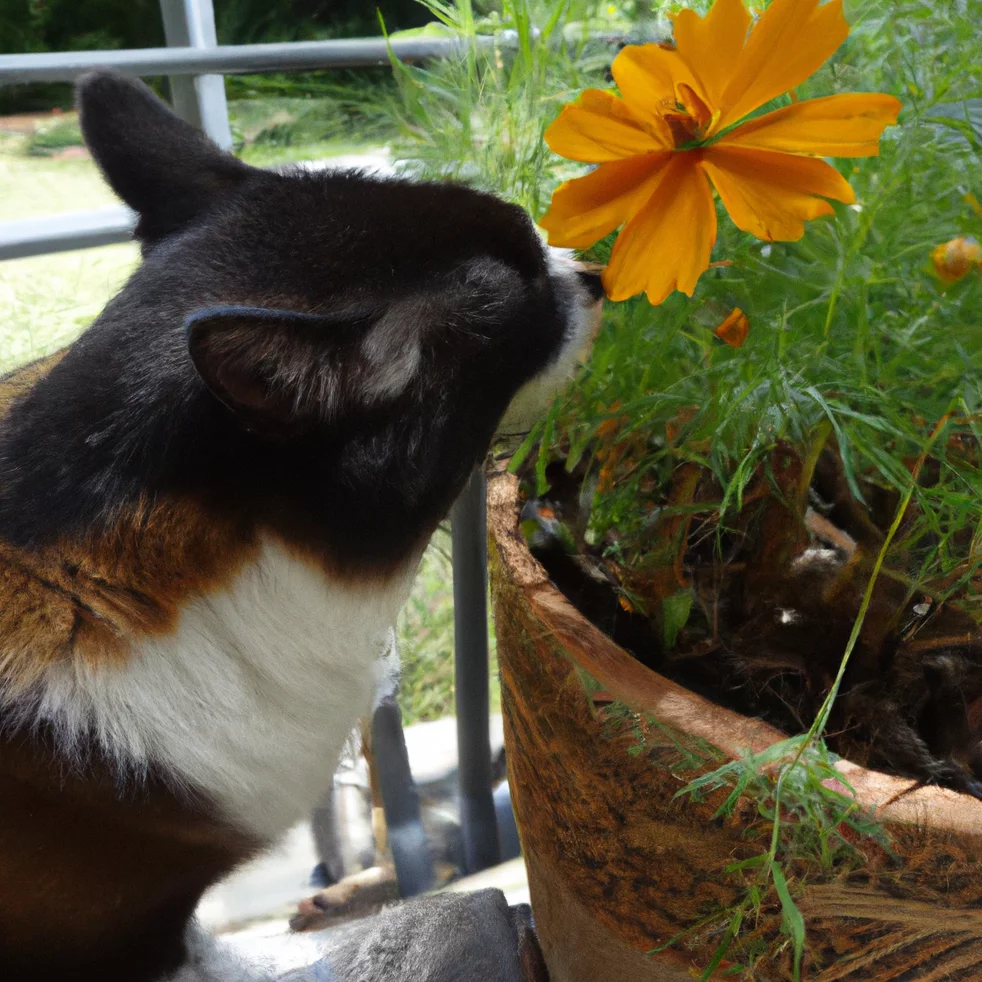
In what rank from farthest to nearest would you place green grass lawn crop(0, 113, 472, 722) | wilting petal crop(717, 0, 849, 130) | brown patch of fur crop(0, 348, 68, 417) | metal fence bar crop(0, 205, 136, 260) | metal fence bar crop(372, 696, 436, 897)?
1. green grass lawn crop(0, 113, 472, 722)
2. metal fence bar crop(372, 696, 436, 897)
3. metal fence bar crop(0, 205, 136, 260)
4. brown patch of fur crop(0, 348, 68, 417)
5. wilting petal crop(717, 0, 849, 130)

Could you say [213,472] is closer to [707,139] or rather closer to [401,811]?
[707,139]

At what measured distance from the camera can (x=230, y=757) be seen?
79 centimetres

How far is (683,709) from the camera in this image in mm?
613

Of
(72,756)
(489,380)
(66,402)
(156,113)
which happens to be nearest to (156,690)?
(72,756)

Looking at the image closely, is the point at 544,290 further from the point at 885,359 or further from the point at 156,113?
the point at 156,113

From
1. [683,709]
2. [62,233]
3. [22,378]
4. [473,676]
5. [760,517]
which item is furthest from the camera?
[473,676]

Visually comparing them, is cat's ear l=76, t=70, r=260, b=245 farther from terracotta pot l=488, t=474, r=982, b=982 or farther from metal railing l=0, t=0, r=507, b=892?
terracotta pot l=488, t=474, r=982, b=982

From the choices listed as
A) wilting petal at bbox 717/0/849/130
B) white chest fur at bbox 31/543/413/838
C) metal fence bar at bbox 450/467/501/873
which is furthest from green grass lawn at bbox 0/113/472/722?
wilting petal at bbox 717/0/849/130

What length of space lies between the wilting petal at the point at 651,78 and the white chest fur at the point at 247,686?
0.37 meters

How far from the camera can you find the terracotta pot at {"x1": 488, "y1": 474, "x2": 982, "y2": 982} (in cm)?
56

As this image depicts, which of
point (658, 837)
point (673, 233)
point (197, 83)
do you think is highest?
point (197, 83)

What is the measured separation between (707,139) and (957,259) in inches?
6.1

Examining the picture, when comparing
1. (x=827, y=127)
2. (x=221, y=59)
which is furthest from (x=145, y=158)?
(x=827, y=127)

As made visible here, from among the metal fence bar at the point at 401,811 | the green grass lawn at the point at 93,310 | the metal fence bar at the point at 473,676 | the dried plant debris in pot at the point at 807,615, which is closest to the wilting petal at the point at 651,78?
the dried plant debris in pot at the point at 807,615
